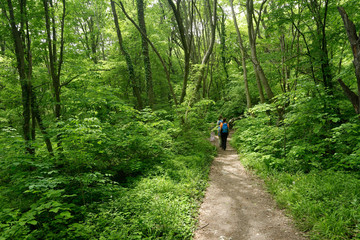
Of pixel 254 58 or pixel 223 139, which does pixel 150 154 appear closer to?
pixel 223 139

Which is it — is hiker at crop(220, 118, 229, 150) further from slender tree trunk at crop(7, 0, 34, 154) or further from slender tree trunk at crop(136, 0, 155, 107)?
slender tree trunk at crop(7, 0, 34, 154)

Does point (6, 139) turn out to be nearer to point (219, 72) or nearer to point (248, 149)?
point (248, 149)

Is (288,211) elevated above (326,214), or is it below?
below

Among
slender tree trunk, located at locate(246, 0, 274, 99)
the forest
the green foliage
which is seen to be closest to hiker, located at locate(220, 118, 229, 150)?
the forest

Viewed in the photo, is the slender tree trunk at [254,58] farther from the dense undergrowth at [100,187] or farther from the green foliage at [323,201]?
the green foliage at [323,201]

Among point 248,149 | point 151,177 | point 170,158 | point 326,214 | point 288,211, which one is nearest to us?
point 326,214

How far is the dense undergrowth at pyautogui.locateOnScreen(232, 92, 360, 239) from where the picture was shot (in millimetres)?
3119

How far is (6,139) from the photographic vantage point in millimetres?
4039

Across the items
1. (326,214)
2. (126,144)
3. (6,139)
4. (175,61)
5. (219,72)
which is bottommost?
(326,214)

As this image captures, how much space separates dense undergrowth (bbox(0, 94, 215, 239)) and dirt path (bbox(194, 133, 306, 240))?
318 mm

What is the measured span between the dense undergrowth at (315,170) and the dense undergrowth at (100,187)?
2.09m

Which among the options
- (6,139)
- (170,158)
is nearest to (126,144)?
(170,158)

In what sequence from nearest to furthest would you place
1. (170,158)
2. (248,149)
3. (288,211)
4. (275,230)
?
1. (275,230)
2. (288,211)
3. (170,158)
4. (248,149)

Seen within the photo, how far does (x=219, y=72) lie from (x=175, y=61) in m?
5.40
